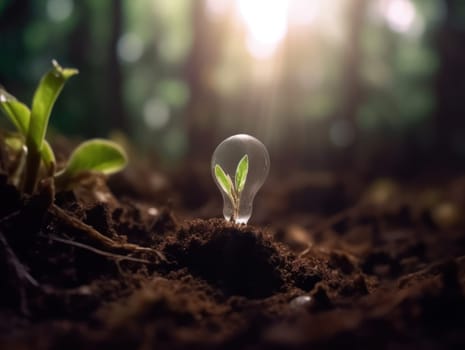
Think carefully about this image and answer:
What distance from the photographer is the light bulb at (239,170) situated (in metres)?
2.01

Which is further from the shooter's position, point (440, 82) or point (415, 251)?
point (440, 82)

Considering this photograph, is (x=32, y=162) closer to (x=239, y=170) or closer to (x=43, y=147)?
(x=43, y=147)

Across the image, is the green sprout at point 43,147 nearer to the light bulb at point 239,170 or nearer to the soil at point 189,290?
the soil at point 189,290

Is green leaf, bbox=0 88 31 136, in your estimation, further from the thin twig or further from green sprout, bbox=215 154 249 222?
green sprout, bbox=215 154 249 222

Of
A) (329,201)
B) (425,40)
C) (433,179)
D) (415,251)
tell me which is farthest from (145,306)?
(425,40)

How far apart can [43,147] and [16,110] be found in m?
0.19

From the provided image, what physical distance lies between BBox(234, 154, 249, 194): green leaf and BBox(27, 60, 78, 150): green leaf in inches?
30.6

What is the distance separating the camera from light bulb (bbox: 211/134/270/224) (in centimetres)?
201

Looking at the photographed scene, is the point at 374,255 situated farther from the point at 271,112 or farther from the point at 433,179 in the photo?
the point at 271,112

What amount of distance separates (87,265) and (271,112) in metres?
14.8

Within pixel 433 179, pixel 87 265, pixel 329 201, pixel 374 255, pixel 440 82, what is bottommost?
pixel 87 265

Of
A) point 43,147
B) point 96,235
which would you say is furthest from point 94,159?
point 96,235

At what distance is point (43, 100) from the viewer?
210cm

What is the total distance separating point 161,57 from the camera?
53.4 ft
